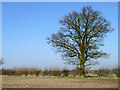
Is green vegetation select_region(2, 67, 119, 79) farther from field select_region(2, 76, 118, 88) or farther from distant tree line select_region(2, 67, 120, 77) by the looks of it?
field select_region(2, 76, 118, 88)

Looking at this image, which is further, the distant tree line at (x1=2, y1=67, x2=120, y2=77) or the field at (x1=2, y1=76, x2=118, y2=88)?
the distant tree line at (x1=2, y1=67, x2=120, y2=77)

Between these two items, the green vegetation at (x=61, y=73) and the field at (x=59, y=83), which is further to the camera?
the green vegetation at (x=61, y=73)

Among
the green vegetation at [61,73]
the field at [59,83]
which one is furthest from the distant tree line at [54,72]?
the field at [59,83]

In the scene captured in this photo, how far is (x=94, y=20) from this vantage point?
2227 centimetres

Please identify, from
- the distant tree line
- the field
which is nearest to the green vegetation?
the distant tree line

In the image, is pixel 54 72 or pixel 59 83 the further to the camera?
pixel 54 72

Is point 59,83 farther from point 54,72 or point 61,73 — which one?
point 54,72

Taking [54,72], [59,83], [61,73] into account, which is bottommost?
[61,73]

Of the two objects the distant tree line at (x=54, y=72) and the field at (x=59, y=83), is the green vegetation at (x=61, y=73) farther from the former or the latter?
the field at (x=59, y=83)

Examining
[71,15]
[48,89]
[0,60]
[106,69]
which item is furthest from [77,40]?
[0,60]

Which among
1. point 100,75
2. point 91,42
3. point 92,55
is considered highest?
point 91,42

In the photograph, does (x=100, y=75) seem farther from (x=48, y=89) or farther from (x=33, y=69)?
(x=48, y=89)

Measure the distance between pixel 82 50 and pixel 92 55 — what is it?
127cm

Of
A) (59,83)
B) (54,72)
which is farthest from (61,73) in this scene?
(59,83)
